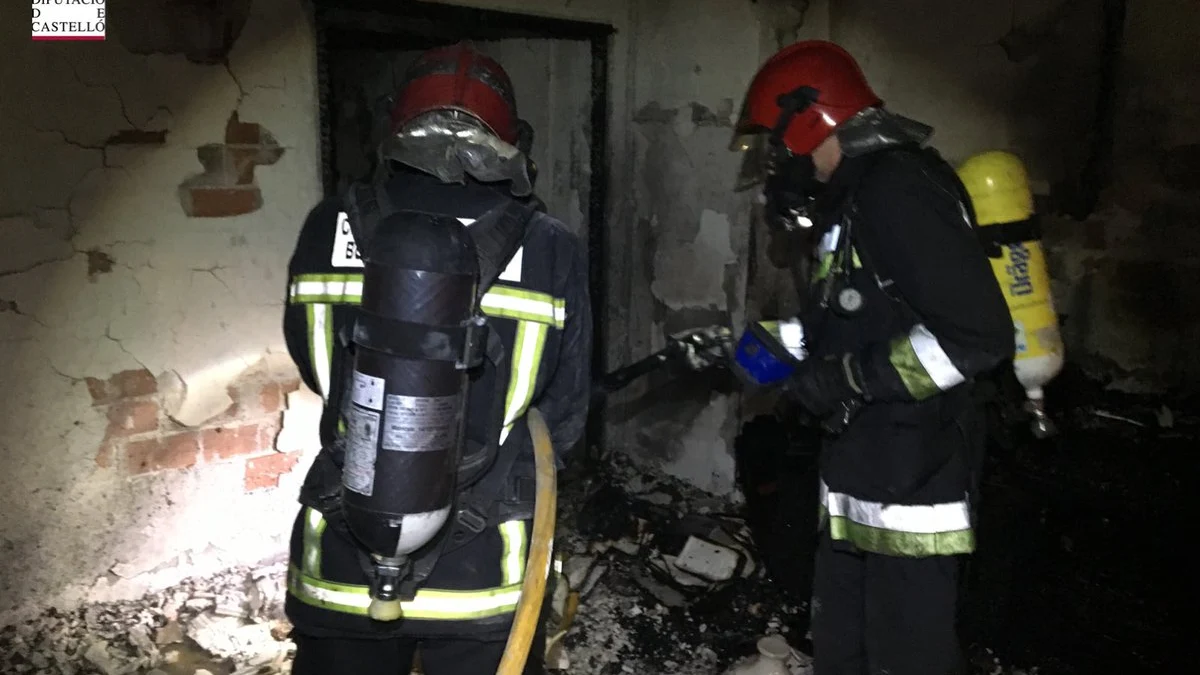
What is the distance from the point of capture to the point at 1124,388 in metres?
2.89

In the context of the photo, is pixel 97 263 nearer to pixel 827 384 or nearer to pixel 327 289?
pixel 327 289

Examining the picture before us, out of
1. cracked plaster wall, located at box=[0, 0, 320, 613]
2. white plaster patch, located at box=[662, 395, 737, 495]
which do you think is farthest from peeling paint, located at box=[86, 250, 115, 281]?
white plaster patch, located at box=[662, 395, 737, 495]

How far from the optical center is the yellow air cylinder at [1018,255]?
186 centimetres

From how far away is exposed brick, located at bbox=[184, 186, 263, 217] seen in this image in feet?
7.34

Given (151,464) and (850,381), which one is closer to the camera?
(850,381)

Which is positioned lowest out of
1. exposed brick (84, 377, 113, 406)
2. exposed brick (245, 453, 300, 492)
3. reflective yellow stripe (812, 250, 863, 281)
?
exposed brick (245, 453, 300, 492)

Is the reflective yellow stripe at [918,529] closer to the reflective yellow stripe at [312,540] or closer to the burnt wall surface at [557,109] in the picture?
the reflective yellow stripe at [312,540]

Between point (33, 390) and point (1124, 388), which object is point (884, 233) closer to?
point (1124, 388)

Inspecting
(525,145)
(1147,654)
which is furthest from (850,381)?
(1147,654)

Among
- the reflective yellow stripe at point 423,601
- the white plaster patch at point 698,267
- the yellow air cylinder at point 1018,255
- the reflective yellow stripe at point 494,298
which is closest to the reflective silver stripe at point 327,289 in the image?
the reflective yellow stripe at point 494,298

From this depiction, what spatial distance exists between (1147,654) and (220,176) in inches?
114

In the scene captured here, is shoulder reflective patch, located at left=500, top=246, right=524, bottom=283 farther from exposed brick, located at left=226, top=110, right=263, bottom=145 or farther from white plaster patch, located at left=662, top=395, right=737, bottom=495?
white plaster patch, located at left=662, top=395, right=737, bottom=495

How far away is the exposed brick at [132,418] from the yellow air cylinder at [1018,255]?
226 cm

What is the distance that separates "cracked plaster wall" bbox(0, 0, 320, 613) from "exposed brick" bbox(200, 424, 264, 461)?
0.04 metres
